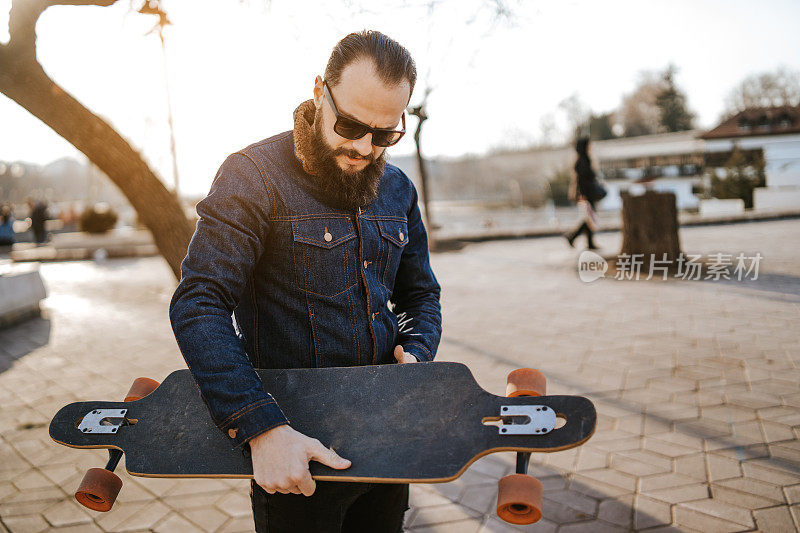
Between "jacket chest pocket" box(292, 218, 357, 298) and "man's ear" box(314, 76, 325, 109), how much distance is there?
0.33 meters

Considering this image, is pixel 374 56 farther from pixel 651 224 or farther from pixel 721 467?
pixel 651 224

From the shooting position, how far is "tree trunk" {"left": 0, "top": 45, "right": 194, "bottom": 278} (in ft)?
11.0

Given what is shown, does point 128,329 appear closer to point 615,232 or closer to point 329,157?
point 329,157

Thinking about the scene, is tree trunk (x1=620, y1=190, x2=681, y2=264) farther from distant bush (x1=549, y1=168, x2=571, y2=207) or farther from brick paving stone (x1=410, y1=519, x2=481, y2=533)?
distant bush (x1=549, y1=168, x2=571, y2=207)

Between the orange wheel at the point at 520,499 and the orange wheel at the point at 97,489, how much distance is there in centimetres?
101

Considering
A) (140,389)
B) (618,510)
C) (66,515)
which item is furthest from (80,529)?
(618,510)

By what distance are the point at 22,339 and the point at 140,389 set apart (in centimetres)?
695

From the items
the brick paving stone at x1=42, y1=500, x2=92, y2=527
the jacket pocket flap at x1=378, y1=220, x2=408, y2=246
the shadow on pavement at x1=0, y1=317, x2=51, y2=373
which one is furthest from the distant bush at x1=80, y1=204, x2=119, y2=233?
the jacket pocket flap at x1=378, y1=220, x2=408, y2=246

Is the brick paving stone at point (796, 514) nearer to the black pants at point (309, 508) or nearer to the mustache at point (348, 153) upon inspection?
the black pants at point (309, 508)

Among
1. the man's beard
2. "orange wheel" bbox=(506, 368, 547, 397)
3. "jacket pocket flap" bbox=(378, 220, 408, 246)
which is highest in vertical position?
the man's beard

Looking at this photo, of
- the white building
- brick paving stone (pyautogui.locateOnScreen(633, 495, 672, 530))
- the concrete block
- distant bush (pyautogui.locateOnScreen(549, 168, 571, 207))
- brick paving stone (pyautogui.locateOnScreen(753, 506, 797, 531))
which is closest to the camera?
brick paving stone (pyautogui.locateOnScreen(753, 506, 797, 531))

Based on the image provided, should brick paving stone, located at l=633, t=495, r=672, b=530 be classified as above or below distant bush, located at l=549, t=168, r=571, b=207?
below

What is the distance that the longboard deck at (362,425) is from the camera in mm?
1313

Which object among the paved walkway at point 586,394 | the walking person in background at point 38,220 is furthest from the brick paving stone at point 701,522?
the walking person in background at point 38,220
